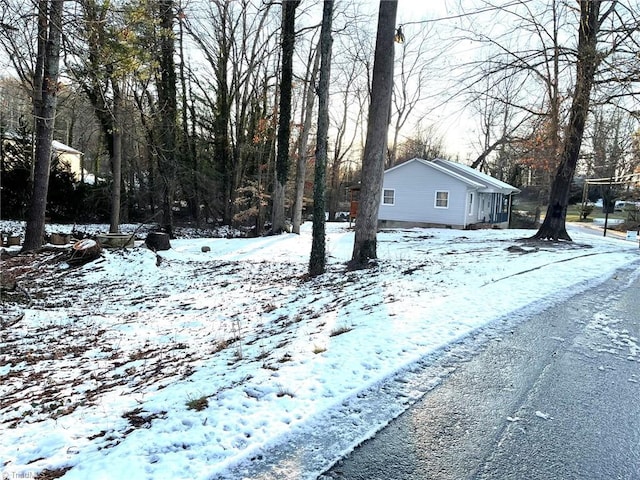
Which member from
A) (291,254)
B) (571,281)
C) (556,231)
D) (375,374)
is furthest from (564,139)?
(375,374)

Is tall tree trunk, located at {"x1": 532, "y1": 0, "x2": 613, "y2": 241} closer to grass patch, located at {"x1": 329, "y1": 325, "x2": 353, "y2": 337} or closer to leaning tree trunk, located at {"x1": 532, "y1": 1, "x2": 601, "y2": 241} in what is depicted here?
leaning tree trunk, located at {"x1": 532, "y1": 1, "x2": 601, "y2": 241}

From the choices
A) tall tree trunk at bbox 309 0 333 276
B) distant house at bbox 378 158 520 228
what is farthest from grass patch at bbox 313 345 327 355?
distant house at bbox 378 158 520 228

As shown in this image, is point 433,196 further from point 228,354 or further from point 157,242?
point 228,354

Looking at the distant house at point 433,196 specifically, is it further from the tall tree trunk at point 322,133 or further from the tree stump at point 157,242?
the tall tree trunk at point 322,133

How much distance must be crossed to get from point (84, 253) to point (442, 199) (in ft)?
62.9

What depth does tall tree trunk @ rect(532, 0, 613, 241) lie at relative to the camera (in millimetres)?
10312

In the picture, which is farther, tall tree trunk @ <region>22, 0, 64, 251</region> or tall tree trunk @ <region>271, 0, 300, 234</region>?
tall tree trunk @ <region>271, 0, 300, 234</region>

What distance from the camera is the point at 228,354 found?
15.0 ft

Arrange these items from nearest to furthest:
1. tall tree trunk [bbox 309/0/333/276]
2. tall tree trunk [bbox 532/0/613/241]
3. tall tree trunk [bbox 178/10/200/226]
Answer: tall tree trunk [bbox 309/0/333/276], tall tree trunk [bbox 532/0/613/241], tall tree trunk [bbox 178/10/200/226]

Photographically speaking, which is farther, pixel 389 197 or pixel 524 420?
pixel 389 197

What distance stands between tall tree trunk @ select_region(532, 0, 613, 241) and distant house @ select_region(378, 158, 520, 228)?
9198mm

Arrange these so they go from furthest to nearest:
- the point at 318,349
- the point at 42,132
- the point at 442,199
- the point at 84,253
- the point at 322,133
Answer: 1. the point at 442,199
2. the point at 42,132
3. the point at 84,253
4. the point at 322,133
5. the point at 318,349

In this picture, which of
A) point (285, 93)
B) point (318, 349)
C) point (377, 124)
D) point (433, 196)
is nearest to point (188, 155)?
point (285, 93)

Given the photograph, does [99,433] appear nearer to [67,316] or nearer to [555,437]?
[555,437]
